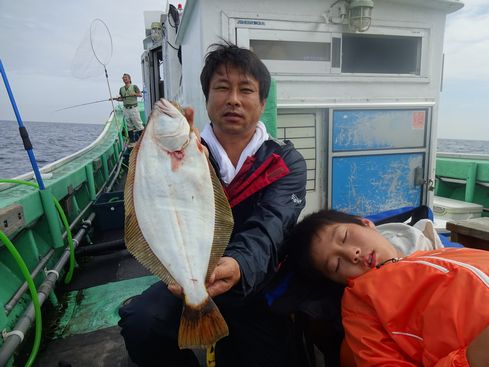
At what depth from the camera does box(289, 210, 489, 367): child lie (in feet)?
3.79

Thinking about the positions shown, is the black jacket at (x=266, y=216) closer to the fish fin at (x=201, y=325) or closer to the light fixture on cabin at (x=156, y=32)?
the fish fin at (x=201, y=325)

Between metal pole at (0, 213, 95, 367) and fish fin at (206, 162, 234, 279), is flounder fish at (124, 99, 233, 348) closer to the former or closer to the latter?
fish fin at (206, 162, 234, 279)

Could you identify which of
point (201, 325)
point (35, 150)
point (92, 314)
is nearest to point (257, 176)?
point (201, 325)

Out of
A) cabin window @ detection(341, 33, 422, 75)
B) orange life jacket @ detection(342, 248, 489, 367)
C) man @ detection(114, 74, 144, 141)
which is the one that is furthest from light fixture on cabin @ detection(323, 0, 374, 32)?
man @ detection(114, 74, 144, 141)

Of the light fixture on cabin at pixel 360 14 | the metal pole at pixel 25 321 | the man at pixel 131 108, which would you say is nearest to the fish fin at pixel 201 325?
the metal pole at pixel 25 321

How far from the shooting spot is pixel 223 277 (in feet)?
4.68

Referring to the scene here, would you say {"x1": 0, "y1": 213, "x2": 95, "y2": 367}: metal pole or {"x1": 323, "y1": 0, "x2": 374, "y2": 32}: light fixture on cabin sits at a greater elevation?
{"x1": 323, "y1": 0, "x2": 374, "y2": 32}: light fixture on cabin

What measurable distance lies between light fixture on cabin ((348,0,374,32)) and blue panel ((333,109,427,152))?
108 cm

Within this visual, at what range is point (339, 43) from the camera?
4488mm

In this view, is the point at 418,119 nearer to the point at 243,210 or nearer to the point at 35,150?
the point at 243,210

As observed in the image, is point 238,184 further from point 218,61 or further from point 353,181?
point 353,181

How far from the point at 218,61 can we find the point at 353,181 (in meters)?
3.30

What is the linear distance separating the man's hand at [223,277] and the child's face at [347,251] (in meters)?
0.56

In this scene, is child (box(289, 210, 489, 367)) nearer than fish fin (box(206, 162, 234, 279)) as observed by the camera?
Yes
